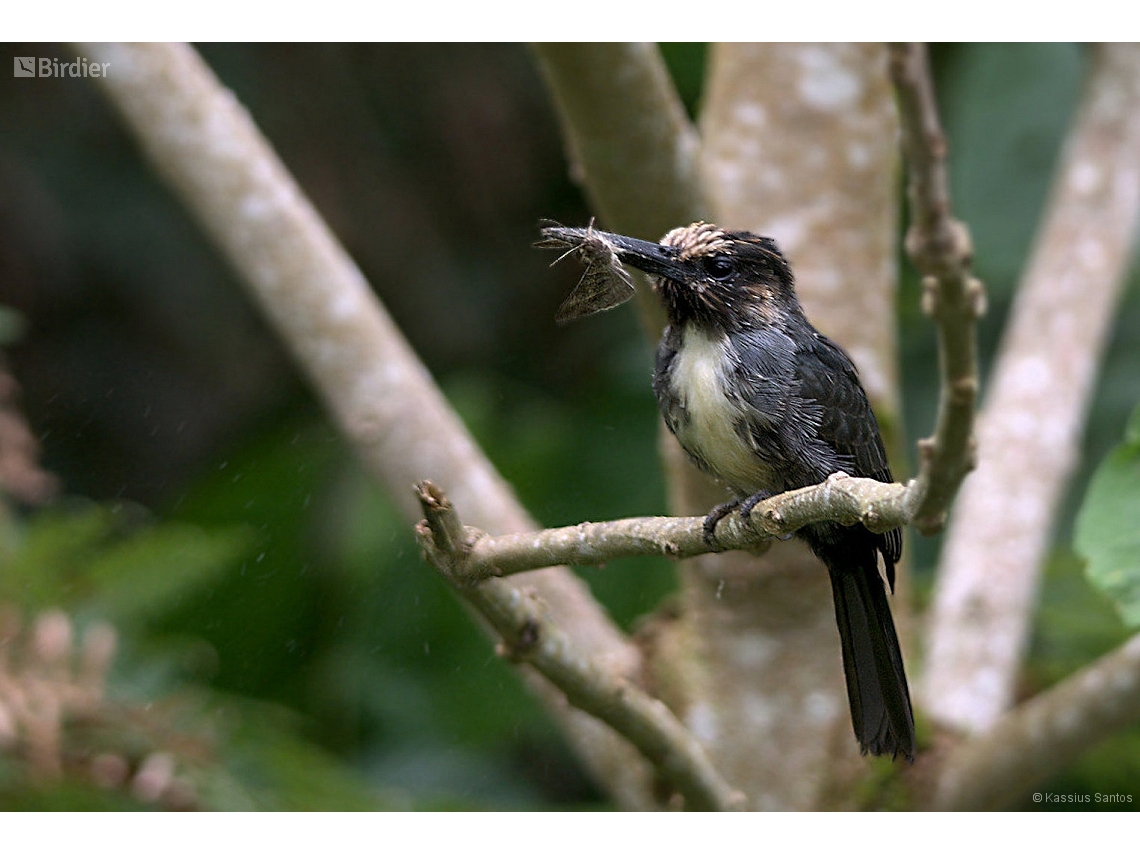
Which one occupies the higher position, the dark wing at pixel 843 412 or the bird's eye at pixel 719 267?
the bird's eye at pixel 719 267

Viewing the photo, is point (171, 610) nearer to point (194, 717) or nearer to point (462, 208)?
point (194, 717)

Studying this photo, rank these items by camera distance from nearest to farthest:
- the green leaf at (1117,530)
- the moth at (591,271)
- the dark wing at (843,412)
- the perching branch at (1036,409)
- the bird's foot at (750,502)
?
the bird's foot at (750,502)
the moth at (591,271)
the dark wing at (843,412)
the green leaf at (1117,530)
the perching branch at (1036,409)

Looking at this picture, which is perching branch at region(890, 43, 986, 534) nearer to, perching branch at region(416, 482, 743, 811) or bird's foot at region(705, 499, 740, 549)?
bird's foot at region(705, 499, 740, 549)

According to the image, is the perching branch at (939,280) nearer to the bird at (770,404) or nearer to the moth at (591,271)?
the bird at (770,404)

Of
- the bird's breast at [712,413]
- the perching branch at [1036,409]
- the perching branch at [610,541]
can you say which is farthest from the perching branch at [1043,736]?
the perching branch at [610,541]

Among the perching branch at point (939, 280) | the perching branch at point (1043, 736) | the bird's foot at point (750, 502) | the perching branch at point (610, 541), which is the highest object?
the perching branch at point (939, 280)

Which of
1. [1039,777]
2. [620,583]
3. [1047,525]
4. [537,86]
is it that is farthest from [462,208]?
[1039,777]

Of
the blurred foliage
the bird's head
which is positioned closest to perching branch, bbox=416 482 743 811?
the bird's head
